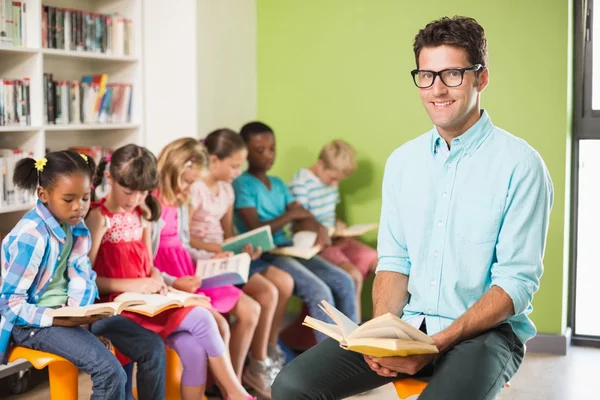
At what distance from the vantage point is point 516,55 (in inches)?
149

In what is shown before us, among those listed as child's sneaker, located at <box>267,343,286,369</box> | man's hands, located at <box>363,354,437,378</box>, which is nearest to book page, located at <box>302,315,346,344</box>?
man's hands, located at <box>363,354,437,378</box>

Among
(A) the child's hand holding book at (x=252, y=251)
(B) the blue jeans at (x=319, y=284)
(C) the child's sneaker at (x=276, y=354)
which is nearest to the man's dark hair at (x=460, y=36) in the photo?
(A) the child's hand holding book at (x=252, y=251)

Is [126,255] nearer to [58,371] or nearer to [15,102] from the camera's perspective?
[58,371]

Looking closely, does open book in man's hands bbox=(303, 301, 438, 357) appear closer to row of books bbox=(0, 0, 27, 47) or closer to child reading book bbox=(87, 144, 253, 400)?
child reading book bbox=(87, 144, 253, 400)

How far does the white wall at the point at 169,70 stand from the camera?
377cm

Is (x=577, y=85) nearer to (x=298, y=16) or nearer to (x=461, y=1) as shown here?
(x=461, y=1)

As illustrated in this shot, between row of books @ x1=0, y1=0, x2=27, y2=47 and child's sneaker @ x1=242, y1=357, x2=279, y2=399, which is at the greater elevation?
row of books @ x1=0, y1=0, x2=27, y2=47

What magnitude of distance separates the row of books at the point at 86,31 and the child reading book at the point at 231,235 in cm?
71

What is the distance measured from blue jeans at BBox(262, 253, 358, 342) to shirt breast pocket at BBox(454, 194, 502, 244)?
60.7 inches

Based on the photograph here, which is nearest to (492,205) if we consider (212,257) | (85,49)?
(212,257)

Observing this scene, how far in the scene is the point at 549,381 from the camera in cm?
341

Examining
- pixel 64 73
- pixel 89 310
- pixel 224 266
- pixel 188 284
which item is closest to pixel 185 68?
pixel 64 73

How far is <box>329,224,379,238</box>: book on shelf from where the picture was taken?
386 cm

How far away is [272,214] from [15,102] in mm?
1246
